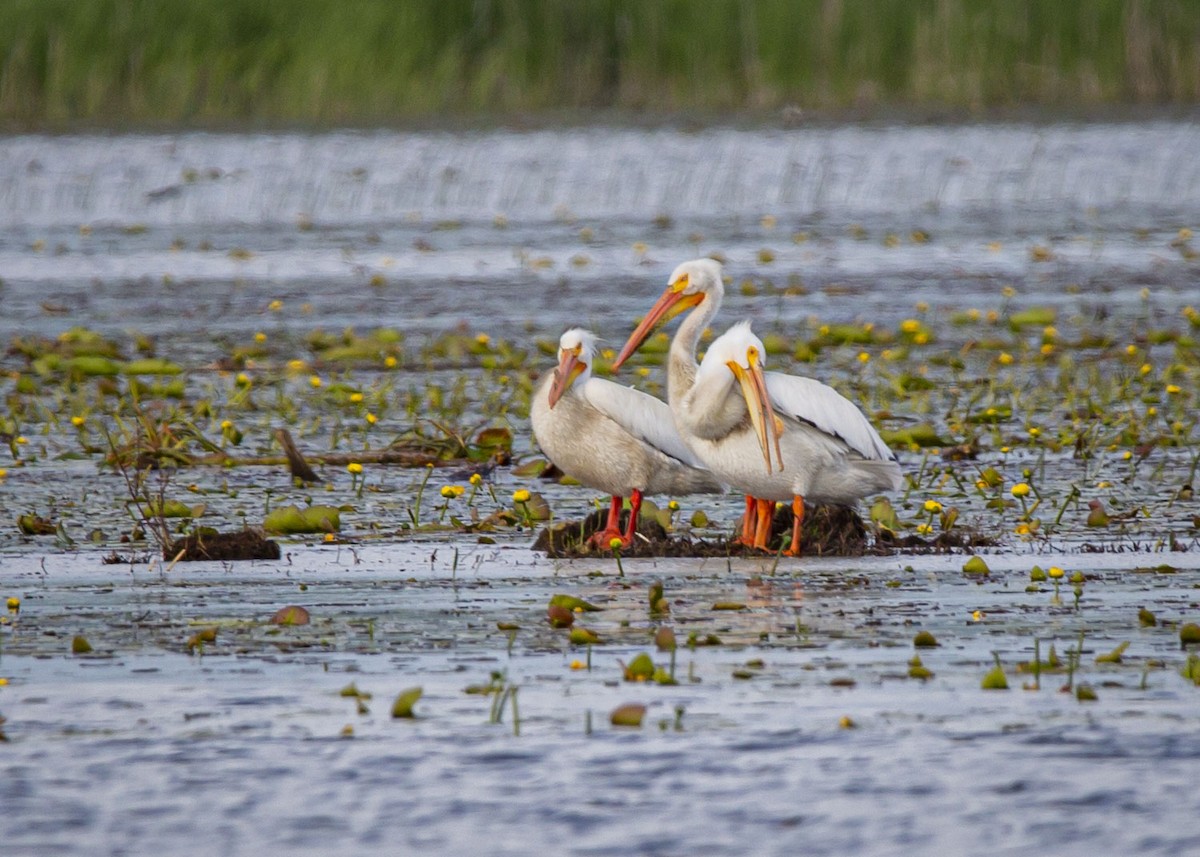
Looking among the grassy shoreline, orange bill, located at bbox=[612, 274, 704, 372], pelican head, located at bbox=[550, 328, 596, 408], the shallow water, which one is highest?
the grassy shoreline

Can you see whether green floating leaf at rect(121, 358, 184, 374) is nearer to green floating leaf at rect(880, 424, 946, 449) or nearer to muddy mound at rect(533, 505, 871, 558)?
green floating leaf at rect(880, 424, 946, 449)

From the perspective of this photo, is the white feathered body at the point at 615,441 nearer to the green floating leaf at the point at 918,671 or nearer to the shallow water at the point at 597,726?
the shallow water at the point at 597,726

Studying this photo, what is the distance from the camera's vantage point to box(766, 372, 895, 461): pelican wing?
7582mm

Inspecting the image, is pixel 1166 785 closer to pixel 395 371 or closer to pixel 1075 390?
pixel 1075 390

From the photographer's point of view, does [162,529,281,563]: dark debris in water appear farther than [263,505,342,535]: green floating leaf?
No

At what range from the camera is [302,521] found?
8094 millimetres

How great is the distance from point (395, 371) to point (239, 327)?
3052 mm

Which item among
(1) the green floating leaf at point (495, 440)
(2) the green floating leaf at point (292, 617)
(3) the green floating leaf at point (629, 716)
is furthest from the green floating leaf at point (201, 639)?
(1) the green floating leaf at point (495, 440)

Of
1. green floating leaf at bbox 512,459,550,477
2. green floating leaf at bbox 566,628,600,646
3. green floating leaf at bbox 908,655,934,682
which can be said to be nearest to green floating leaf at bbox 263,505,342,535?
green floating leaf at bbox 512,459,550,477

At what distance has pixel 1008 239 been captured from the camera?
2117cm

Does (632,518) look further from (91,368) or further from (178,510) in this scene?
(91,368)

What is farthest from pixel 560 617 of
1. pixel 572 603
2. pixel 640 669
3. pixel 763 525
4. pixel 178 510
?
pixel 178 510

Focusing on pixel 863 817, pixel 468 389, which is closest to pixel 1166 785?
pixel 863 817

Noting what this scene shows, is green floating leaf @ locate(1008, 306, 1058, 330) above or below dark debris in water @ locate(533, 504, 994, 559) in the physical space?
above
